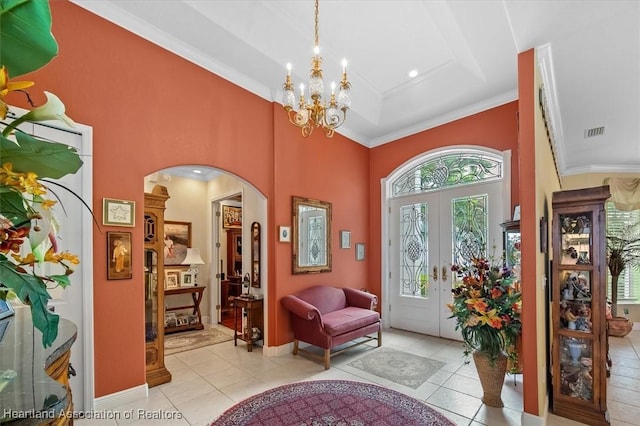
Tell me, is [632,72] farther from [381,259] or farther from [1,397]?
[1,397]

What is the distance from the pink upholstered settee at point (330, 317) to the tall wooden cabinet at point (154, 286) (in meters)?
1.48

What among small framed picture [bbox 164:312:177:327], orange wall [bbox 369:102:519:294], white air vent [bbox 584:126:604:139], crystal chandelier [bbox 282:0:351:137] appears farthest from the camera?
small framed picture [bbox 164:312:177:327]

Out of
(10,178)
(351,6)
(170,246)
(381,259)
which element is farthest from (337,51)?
(170,246)

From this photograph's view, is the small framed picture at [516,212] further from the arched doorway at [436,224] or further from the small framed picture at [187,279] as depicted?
the small framed picture at [187,279]

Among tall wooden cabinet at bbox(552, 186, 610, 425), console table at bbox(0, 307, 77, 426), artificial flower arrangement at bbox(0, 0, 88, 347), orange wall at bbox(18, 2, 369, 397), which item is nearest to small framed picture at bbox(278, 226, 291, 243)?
orange wall at bbox(18, 2, 369, 397)

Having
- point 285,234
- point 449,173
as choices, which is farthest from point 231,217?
point 449,173

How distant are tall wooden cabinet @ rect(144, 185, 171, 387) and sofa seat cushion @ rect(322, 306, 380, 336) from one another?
183cm

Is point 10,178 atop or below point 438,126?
below

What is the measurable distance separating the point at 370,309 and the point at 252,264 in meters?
1.95

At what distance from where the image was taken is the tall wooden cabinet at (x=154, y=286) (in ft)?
10.6

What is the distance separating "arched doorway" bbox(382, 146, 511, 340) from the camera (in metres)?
4.39

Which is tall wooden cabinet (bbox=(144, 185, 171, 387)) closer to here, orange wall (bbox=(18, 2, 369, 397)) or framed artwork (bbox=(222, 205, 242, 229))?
orange wall (bbox=(18, 2, 369, 397))

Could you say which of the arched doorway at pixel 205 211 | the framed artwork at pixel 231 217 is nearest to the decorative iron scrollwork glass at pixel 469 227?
the arched doorway at pixel 205 211

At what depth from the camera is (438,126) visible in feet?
16.2
